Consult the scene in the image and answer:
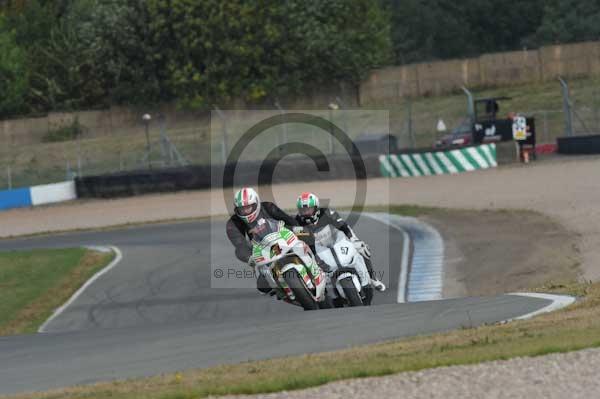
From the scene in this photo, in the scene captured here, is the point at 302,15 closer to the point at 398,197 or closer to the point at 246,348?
the point at 398,197

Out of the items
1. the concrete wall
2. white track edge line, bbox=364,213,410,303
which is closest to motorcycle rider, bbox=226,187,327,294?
white track edge line, bbox=364,213,410,303

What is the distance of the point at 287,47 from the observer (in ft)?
183

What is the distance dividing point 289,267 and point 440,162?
23164mm

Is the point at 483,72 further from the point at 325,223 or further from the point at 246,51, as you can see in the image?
the point at 325,223

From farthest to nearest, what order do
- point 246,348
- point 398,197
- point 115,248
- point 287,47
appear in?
point 287,47, point 398,197, point 115,248, point 246,348

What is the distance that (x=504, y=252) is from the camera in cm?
1780

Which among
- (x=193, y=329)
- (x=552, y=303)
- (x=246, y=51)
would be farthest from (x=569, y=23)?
(x=193, y=329)

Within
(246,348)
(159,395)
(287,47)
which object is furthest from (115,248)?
(287,47)

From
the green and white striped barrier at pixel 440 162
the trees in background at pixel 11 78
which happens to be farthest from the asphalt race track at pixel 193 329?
the trees in background at pixel 11 78

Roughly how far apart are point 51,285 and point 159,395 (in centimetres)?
1112

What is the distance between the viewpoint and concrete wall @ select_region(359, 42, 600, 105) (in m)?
51.7

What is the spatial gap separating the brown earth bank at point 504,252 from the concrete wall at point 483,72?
1190 inches

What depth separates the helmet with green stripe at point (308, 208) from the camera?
12.0 m

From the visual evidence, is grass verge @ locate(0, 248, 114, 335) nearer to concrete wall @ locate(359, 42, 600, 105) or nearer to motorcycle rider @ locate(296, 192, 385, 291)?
motorcycle rider @ locate(296, 192, 385, 291)
